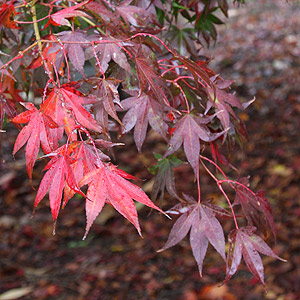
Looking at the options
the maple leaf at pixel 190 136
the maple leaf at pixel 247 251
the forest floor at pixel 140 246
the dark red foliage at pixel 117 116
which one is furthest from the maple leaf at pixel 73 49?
the forest floor at pixel 140 246

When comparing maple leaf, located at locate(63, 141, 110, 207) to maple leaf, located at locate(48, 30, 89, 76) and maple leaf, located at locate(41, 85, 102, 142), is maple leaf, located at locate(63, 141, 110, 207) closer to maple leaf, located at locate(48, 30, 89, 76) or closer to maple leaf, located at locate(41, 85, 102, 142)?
maple leaf, located at locate(41, 85, 102, 142)

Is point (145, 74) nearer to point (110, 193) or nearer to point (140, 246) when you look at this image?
point (110, 193)

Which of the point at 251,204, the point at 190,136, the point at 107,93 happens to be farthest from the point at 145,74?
the point at 251,204

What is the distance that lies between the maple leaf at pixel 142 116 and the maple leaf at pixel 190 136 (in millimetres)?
38

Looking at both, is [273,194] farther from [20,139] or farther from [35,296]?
[20,139]

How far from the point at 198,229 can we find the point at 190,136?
220 millimetres

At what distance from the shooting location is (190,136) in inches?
37.0

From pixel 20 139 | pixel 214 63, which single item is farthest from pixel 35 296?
pixel 214 63

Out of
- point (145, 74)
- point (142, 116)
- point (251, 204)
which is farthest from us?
point (251, 204)

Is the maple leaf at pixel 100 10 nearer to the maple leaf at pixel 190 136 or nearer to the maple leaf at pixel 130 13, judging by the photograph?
the maple leaf at pixel 130 13

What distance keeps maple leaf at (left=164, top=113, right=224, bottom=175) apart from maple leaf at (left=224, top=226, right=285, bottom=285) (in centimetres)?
19

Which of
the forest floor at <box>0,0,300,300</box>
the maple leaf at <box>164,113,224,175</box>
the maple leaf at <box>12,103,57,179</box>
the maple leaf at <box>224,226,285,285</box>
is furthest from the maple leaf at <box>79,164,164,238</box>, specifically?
the forest floor at <box>0,0,300,300</box>

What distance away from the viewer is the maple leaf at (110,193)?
0.69 metres

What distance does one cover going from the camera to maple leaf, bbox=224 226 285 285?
0.96 m
